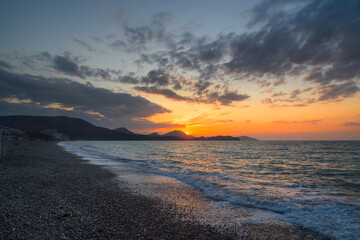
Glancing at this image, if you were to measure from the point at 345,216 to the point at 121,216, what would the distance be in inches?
393

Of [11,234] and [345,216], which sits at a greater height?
[11,234]

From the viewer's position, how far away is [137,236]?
231 inches

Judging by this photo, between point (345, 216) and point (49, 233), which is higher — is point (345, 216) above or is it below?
below

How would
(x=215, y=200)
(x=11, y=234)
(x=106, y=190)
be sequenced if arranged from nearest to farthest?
(x=11, y=234)
(x=215, y=200)
(x=106, y=190)

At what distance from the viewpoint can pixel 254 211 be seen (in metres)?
9.25

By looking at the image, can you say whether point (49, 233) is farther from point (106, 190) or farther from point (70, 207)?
point (106, 190)

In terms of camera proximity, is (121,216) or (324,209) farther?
(324,209)

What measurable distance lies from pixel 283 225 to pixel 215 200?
400 centimetres

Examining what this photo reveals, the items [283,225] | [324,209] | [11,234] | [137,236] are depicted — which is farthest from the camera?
[324,209]

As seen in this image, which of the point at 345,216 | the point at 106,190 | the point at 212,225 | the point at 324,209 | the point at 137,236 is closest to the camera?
the point at 137,236

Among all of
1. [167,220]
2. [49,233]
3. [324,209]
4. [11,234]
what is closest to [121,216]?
[167,220]

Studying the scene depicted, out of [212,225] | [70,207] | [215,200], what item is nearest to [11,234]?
[70,207]

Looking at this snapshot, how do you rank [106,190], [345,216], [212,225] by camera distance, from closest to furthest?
1. [212,225]
2. [345,216]
3. [106,190]

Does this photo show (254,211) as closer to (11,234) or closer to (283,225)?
(283,225)
